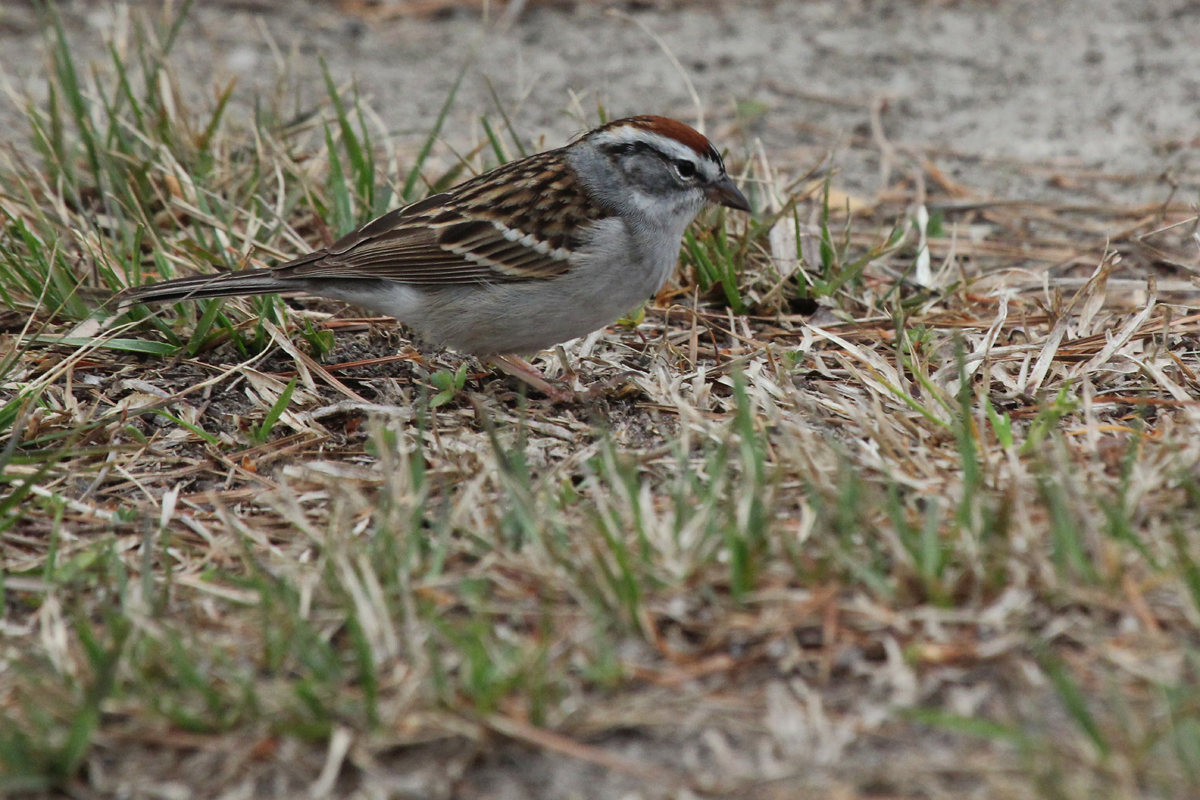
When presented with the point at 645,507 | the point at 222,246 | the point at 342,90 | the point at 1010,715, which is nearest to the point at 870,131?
the point at 342,90

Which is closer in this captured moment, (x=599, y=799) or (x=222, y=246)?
(x=599, y=799)

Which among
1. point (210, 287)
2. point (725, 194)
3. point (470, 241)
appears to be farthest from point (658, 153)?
point (210, 287)

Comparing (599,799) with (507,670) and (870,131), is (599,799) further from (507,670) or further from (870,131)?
(870,131)

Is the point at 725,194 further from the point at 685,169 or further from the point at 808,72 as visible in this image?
the point at 808,72

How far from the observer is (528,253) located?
4457 millimetres

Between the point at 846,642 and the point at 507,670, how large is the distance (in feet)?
2.34

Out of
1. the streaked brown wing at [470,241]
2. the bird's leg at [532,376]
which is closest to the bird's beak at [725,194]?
the streaked brown wing at [470,241]

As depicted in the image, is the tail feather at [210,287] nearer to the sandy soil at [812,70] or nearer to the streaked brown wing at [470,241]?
the streaked brown wing at [470,241]

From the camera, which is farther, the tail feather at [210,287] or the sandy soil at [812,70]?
the sandy soil at [812,70]

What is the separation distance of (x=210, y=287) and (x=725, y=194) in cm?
176

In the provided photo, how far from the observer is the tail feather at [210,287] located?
4.25 meters

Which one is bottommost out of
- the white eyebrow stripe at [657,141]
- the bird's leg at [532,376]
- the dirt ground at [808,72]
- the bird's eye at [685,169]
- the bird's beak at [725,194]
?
the bird's leg at [532,376]

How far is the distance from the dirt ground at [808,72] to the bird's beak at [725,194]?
3.09 feet

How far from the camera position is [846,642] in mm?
2840
